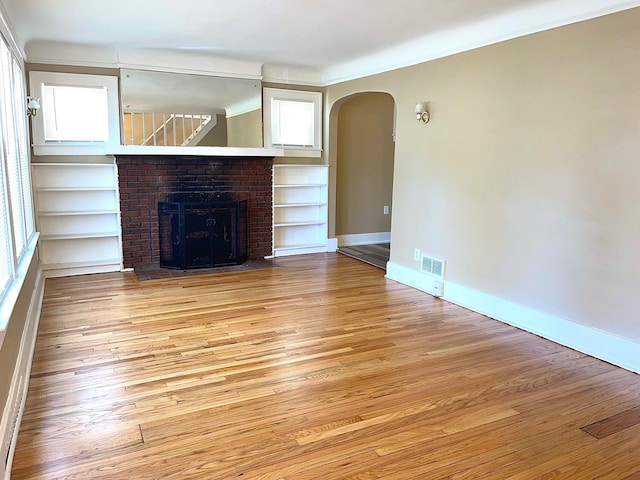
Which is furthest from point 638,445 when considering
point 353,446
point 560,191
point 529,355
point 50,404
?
point 50,404

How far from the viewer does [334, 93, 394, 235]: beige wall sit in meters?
6.72

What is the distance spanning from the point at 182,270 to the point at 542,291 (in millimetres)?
3720

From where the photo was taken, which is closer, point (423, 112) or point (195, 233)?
point (423, 112)

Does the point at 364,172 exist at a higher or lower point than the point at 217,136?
lower

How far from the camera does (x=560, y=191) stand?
3.38 metres

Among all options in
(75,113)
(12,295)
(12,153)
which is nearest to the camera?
(12,295)

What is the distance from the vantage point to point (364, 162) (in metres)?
6.90

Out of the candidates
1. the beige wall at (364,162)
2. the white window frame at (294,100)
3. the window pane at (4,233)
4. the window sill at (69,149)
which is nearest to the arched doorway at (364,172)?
the beige wall at (364,162)

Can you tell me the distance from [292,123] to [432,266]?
2781 mm

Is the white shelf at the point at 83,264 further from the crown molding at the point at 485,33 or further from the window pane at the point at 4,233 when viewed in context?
the crown molding at the point at 485,33

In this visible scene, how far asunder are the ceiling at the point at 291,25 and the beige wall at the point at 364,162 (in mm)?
1360

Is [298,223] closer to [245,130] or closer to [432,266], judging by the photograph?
[245,130]

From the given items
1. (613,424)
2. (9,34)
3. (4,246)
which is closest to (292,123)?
(9,34)

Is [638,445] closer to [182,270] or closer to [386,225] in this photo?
[182,270]
